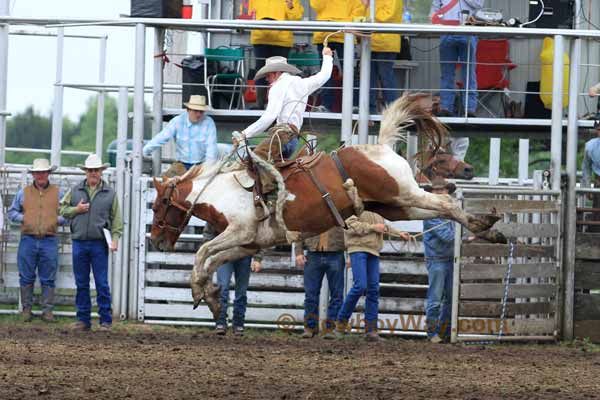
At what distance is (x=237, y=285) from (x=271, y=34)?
3.39 metres

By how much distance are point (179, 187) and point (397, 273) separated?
3.79 m

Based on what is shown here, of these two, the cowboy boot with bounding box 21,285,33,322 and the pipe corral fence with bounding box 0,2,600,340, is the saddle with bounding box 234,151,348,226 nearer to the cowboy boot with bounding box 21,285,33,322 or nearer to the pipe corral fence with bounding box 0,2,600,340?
the pipe corral fence with bounding box 0,2,600,340

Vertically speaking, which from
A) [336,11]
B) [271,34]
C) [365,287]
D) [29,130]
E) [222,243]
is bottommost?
[365,287]

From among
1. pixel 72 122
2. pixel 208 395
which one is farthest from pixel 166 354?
pixel 72 122

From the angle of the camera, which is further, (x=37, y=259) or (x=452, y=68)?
(x=452, y=68)

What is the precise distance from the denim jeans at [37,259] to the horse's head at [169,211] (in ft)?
12.4

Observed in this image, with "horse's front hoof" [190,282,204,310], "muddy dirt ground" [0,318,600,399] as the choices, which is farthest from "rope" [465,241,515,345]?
"horse's front hoof" [190,282,204,310]

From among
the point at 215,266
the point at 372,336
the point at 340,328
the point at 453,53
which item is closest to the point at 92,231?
the point at 215,266

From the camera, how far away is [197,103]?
13.9 meters

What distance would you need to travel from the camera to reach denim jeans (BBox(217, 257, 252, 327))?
43.4 feet

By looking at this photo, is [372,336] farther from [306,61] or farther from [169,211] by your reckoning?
[306,61]

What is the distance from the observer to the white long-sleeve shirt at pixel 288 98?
11203 mm

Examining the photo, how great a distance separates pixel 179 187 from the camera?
11.1 m

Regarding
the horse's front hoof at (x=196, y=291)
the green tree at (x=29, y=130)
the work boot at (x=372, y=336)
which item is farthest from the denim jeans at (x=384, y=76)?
the green tree at (x=29, y=130)
